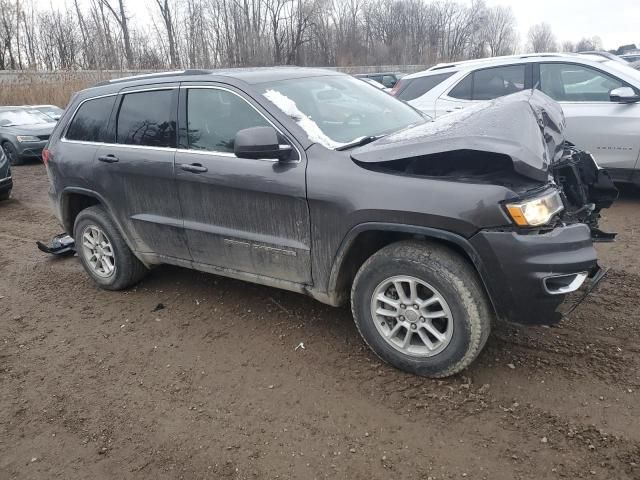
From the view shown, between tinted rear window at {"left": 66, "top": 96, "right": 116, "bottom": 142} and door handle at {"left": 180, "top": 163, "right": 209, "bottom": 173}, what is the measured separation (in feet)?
3.76

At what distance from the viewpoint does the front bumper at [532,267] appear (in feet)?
8.72

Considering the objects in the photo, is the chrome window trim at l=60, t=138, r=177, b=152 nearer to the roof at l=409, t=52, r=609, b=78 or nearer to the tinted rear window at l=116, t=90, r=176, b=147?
the tinted rear window at l=116, t=90, r=176, b=147

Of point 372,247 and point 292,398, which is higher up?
point 372,247

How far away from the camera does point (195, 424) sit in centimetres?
295

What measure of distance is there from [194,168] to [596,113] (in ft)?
16.2

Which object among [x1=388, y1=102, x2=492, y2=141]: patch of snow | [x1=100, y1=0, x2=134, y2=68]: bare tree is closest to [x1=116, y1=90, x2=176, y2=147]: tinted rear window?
[x1=388, y1=102, x2=492, y2=141]: patch of snow

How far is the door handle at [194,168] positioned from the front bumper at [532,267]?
1.96m

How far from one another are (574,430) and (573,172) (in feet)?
5.71

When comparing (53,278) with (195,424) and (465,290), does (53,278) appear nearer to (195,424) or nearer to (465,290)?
(195,424)

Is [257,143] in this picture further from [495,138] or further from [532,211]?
[532,211]

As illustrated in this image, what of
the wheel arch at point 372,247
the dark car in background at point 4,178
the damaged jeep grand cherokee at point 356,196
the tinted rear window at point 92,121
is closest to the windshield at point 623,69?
the damaged jeep grand cherokee at point 356,196

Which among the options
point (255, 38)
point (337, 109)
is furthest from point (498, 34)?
point (337, 109)

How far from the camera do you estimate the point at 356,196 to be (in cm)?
306

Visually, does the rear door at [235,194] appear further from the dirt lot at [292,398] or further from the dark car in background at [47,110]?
the dark car in background at [47,110]
